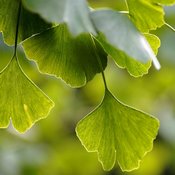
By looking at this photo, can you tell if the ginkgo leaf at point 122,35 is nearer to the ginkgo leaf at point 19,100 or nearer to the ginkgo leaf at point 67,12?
the ginkgo leaf at point 67,12

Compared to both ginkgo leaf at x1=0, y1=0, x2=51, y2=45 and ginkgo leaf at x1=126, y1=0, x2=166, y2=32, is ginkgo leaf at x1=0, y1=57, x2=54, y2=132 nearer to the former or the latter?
ginkgo leaf at x1=0, y1=0, x2=51, y2=45

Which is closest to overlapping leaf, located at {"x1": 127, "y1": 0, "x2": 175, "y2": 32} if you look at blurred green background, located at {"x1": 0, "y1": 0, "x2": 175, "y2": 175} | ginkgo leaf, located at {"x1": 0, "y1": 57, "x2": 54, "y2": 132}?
ginkgo leaf, located at {"x1": 0, "y1": 57, "x2": 54, "y2": 132}

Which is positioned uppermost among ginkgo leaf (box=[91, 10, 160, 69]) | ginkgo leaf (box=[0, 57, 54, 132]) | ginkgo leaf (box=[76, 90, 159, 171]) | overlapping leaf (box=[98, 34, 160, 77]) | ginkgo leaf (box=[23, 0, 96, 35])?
ginkgo leaf (box=[23, 0, 96, 35])

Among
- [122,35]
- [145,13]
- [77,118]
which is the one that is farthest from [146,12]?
[77,118]

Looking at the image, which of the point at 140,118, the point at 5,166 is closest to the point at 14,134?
the point at 5,166

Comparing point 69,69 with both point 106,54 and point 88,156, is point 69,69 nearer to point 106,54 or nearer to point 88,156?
point 106,54

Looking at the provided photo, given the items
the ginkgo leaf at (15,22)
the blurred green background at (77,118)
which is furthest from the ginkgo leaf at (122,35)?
the blurred green background at (77,118)
